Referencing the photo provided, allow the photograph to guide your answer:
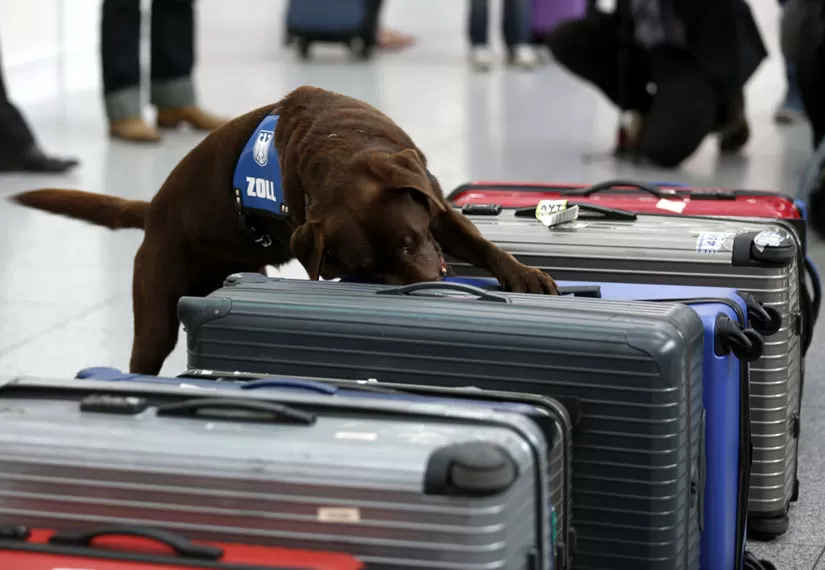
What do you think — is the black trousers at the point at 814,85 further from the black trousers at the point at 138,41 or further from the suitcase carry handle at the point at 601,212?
the black trousers at the point at 138,41

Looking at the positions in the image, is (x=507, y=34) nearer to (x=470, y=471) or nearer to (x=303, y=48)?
(x=303, y=48)

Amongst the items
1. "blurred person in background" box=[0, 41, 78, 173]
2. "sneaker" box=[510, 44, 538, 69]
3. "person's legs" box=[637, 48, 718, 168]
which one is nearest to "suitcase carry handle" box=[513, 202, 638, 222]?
"person's legs" box=[637, 48, 718, 168]

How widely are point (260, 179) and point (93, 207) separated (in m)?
0.45

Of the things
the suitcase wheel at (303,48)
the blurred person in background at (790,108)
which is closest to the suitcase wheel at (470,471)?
the blurred person in background at (790,108)

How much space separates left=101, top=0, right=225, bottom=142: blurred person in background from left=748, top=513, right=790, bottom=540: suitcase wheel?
4047 mm

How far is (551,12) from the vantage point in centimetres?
814

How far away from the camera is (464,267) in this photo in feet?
7.26

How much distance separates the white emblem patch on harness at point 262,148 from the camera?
83.5 inches

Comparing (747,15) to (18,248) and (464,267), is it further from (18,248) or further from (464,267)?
(464,267)

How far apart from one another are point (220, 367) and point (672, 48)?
3.79 metres

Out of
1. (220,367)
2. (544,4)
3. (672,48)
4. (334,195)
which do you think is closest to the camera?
(220,367)

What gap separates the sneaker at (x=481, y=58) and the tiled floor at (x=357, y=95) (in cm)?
9

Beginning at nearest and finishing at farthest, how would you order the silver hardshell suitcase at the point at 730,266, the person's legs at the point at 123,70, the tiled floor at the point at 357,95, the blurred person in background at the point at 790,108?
the silver hardshell suitcase at the point at 730,266
the tiled floor at the point at 357,95
the person's legs at the point at 123,70
the blurred person in background at the point at 790,108

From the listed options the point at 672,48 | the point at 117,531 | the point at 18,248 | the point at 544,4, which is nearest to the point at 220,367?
the point at 117,531
